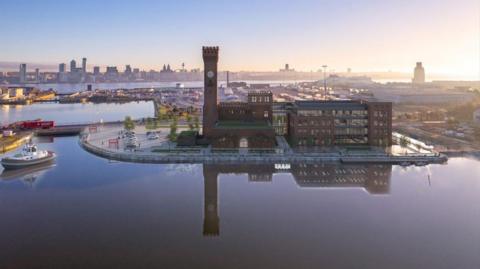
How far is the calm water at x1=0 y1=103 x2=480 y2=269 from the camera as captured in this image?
8867 millimetres

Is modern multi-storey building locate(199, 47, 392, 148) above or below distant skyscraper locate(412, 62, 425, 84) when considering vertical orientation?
below

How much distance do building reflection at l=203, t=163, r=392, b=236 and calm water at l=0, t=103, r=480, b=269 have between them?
0.14ft

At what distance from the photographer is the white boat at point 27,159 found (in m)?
17.7

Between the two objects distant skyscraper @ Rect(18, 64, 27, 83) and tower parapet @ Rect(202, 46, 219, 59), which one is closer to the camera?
tower parapet @ Rect(202, 46, 219, 59)

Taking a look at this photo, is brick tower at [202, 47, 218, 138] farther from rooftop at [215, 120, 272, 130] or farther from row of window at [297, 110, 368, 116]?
row of window at [297, 110, 368, 116]

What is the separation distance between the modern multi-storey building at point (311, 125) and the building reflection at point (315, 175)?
9.58 feet

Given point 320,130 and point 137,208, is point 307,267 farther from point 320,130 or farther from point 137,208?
point 320,130

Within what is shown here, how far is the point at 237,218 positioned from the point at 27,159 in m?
11.5

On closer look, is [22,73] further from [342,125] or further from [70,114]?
[342,125]

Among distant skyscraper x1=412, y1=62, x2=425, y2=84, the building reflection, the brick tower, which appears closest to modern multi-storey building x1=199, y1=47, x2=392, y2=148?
the brick tower

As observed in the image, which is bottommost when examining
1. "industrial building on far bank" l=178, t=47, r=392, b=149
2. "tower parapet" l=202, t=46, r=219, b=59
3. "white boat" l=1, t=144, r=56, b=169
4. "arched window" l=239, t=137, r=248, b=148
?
"white boat" l=1, t=144, r=56, b=169

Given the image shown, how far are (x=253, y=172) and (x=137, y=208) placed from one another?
19.8 feet

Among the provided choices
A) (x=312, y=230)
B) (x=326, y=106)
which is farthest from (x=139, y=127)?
(x=312, y=230)

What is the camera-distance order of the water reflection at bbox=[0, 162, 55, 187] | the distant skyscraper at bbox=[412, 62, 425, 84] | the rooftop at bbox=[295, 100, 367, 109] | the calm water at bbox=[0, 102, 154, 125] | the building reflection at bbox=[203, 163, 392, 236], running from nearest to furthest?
1. the building reflection at bbox=[203, 163, 392, 236]
2. the water reflection at bbox=[0, 162, 55, 187]
3. the rooftop at bbox=[295, 100, 367, 109]
4. the calm water at bbox=[0, 102, 154, 125]
5. the distant skyscraper at bbox=[412, 62, 425, 84]
